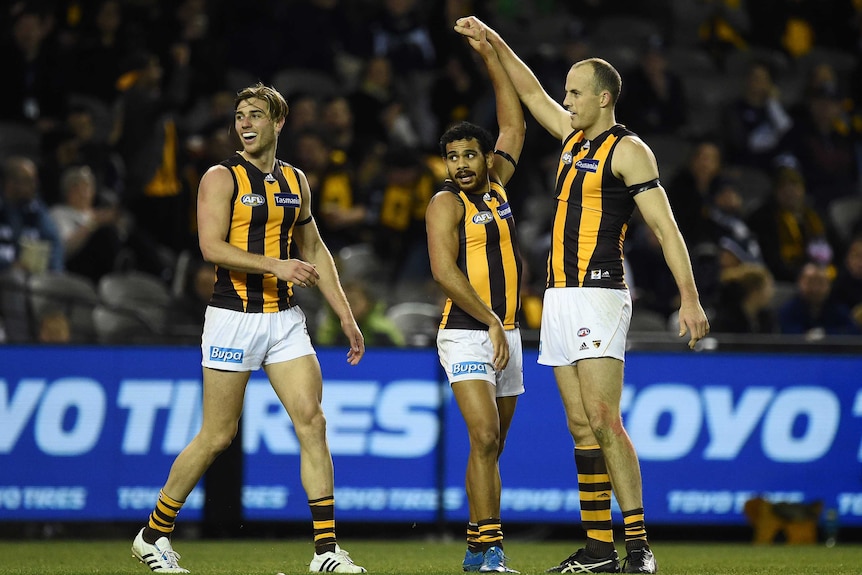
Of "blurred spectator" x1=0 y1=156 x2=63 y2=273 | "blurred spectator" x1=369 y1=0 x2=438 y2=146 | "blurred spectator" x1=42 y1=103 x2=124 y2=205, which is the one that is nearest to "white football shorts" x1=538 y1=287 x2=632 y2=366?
"blurred spectator" x1=0 y1=156 x2=63 y2=273

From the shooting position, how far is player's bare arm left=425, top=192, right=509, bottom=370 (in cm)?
691

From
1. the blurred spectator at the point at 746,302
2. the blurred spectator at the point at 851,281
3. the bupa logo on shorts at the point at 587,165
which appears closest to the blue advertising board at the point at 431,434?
the blurred spectator at the point at 746,302

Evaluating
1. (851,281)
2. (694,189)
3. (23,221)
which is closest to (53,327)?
(23,221)

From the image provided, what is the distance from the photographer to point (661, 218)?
6629mm

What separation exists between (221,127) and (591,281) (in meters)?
7.26

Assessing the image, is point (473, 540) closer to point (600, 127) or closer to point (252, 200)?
point (252, 200)

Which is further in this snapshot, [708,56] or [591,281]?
[708,56]

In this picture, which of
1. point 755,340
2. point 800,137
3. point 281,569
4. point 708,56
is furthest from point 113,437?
point 708,56

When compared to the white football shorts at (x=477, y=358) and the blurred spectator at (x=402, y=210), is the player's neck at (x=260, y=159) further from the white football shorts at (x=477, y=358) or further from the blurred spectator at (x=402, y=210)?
the blurred spectator at (x=402, y=210)

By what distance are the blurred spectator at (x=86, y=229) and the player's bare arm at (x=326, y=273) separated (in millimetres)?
5420

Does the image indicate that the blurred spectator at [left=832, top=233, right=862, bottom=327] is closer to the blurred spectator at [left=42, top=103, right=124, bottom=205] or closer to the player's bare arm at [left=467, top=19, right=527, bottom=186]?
the player's bare arm at [left=467, top=19, right=527, bottom=186]

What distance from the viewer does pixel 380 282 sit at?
12.7 meters

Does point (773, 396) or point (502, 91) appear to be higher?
point (502, 91)

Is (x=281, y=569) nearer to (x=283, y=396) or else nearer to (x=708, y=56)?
(x=283, y=396)
